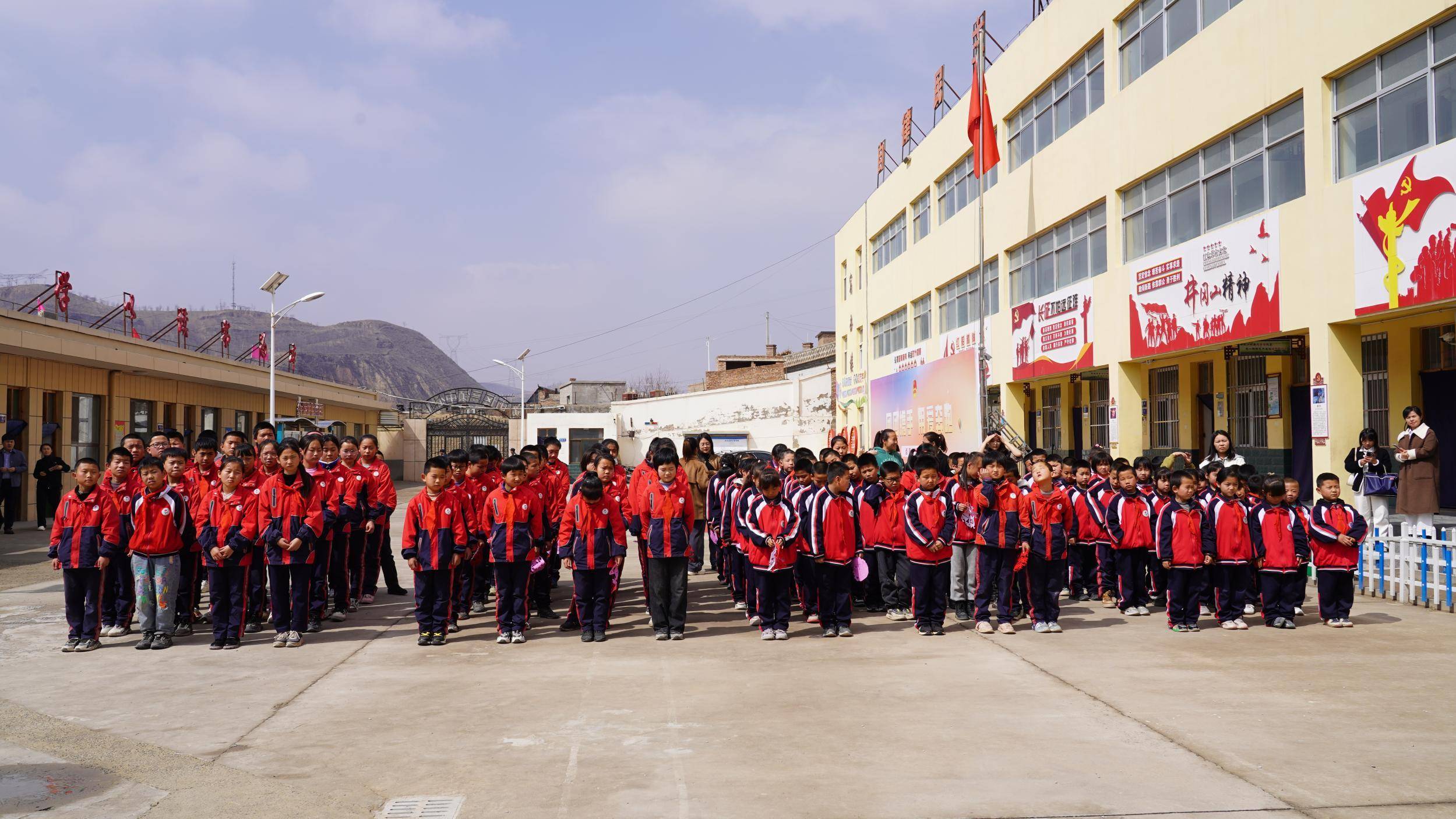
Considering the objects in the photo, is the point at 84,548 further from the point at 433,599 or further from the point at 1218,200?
the point at 1218,200

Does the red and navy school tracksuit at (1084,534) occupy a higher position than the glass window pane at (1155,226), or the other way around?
the glass window pane at (1155,226)

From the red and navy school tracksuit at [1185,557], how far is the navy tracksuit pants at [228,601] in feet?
26.3

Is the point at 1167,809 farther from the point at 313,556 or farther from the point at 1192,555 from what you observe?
the point at 313,556

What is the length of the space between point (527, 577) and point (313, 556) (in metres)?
1.90

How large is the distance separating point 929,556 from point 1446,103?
765 cm

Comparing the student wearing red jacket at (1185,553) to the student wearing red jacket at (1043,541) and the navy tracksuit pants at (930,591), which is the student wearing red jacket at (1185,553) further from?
the navy tracksuit pants at (930,591)

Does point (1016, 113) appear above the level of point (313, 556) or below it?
above

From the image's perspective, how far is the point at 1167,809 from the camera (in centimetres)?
446

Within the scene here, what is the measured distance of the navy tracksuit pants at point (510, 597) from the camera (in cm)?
910

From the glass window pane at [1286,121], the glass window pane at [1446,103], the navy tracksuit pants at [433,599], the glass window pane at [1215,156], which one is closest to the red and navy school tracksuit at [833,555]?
the navy tracksuit pants at [433,599]

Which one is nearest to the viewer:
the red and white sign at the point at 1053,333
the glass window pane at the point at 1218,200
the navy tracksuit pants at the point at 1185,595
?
the navy tracksuit pants at the point at 1185,595

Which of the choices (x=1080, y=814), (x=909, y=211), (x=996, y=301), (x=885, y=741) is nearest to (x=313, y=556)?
(x=885, y=741)

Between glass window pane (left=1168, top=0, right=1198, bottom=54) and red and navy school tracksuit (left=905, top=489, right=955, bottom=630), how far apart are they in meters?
10.6

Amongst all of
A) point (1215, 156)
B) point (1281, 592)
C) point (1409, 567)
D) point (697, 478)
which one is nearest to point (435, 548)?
point (697, 478)
